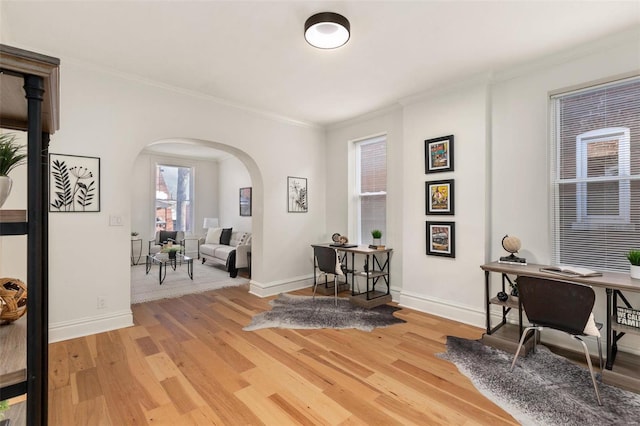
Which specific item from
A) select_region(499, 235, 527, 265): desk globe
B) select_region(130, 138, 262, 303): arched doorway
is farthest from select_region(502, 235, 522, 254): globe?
select_region(130, 138, 262, 303): arched doorway

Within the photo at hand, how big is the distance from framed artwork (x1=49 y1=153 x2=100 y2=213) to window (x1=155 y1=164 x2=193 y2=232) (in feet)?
16.4

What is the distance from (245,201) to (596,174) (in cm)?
663

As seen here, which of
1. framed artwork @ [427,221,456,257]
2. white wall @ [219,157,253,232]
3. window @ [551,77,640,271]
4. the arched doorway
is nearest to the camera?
window @ [551,77,640,271]

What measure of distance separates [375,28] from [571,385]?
10.3 ft

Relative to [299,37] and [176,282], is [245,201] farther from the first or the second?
[299,37]

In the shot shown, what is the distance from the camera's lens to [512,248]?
121 inches

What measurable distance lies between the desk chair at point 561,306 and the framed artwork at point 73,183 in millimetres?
4040

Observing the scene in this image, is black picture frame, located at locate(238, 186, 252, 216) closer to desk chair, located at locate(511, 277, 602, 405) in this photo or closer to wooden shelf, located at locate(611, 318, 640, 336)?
desk chair, located at locate(511, 277, 602, 405)

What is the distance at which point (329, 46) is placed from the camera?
8.57ft

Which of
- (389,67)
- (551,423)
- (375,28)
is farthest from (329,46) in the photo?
(551,423)

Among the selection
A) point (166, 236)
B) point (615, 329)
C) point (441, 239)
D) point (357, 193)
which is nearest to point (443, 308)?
point (441, 239)

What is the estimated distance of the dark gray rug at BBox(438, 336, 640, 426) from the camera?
1954 millimetres

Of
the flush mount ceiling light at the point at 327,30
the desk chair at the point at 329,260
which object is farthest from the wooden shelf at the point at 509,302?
the flush mount ceiling light at the point at 327,30

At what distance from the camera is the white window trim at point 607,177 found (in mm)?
2719
